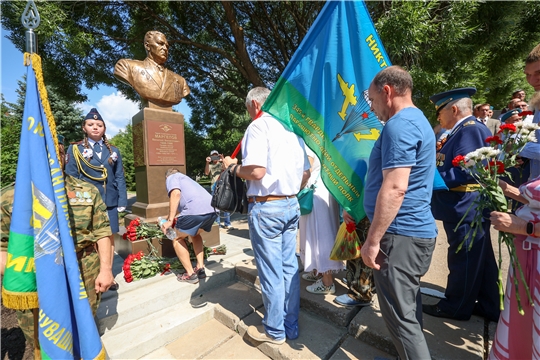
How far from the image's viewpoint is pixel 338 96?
224cm

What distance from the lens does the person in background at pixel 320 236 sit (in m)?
2.82

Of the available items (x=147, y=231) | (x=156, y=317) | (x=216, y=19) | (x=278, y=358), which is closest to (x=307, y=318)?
(x=278, y=358)

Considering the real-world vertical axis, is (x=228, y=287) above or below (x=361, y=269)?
below

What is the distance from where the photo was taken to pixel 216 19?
813 cm

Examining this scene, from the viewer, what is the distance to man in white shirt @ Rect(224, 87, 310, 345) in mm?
2070

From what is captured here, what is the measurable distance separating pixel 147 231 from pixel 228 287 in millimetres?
1592

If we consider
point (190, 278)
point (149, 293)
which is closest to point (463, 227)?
point (190, 278)

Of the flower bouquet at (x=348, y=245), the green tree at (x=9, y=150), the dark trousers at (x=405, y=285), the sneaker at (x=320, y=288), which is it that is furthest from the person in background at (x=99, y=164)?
the green tree at (x=9, y=150)

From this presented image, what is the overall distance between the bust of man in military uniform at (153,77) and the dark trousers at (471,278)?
16.0 feet

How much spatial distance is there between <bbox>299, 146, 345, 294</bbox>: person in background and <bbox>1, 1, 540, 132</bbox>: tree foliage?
11.4 feet

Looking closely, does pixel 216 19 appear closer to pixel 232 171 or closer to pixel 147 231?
pixel 147 231

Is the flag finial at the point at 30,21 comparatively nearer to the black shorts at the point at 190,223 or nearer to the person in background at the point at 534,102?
the black shorts at the point at 190,223

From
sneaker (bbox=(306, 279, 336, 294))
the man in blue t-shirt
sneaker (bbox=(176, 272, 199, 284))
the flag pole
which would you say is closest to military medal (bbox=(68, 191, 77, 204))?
the flag pole

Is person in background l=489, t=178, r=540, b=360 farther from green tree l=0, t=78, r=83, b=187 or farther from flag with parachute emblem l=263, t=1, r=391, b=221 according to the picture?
green tree l=0, t=78, r=83, b=187
